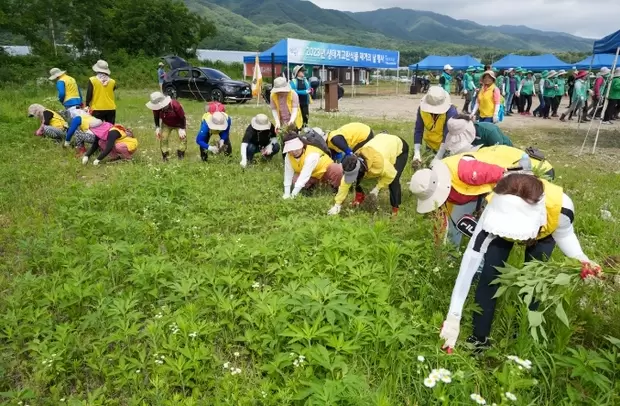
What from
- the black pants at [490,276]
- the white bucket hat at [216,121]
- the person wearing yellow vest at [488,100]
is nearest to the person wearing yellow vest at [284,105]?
the white bucket hat at [216,121]

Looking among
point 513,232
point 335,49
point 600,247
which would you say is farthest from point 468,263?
point 335,49

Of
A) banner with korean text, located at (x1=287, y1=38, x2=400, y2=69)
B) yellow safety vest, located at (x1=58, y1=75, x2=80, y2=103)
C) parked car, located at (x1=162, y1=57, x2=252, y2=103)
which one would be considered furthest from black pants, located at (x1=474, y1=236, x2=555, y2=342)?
banner with korean text, located at (x1=287, y1=38, x2=400, y2=69)

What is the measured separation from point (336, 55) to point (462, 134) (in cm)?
2104

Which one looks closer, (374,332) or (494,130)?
(374,332)

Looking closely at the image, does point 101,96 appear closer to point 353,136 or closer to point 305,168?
point 305,168

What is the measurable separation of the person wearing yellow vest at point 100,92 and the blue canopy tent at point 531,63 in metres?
25.0

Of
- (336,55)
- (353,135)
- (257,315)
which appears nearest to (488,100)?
(353,135)

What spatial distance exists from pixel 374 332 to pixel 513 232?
37.2 inches

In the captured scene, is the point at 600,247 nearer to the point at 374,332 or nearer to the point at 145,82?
the point at 374,332

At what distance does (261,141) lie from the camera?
743cm

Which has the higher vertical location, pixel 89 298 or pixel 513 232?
pixel 513 232

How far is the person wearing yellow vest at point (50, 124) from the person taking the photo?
344 inches

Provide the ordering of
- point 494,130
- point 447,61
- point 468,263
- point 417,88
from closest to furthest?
Answer: point 468,263
point 494,130
point 447,61
point 417,88

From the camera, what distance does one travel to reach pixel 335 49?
Result: 79.0 feet
